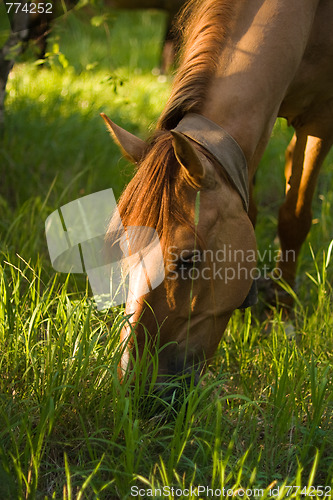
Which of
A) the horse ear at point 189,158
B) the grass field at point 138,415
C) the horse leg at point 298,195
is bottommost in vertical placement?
the grass field at point 138,415

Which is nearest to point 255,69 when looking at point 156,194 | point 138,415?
point 156,194

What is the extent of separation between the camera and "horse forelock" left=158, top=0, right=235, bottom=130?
1.99 m

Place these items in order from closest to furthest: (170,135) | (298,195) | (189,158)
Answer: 1. (189,158)
2. (170,135)
3. (298,195)

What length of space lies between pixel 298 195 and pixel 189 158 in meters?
1.47

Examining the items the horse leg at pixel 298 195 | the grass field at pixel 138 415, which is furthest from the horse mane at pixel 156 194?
the horse leg at pixel 298 195

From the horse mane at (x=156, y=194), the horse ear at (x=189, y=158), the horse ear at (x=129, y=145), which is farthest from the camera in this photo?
the horse ear at (x=129, y=145)

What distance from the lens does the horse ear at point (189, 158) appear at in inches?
66.2

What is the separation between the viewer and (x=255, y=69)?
208cm

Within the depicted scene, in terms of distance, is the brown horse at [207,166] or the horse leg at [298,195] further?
the horse leg at [298,195]

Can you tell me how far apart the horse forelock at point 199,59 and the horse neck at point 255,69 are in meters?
0.03

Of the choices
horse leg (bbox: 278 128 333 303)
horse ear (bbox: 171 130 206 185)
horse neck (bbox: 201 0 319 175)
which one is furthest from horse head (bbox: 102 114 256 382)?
horse leg (bbox: 278 128 333 303)

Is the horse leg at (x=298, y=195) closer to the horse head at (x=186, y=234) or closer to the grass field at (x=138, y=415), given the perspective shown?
the grass field at (x=138, y=415)

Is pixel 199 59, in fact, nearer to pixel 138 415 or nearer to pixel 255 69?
pixel 255 69

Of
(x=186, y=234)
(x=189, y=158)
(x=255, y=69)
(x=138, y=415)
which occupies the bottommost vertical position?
(x=138, y=415)
